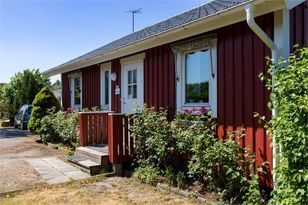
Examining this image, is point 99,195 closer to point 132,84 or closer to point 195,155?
point 195,155

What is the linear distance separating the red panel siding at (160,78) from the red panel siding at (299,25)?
8.91ft

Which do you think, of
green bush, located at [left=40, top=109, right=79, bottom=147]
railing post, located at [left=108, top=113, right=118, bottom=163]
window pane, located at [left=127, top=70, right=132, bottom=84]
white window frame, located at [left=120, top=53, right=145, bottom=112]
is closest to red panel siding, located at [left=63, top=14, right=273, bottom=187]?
railing post, located at [left=108, top=113, right=118, bottom=163]

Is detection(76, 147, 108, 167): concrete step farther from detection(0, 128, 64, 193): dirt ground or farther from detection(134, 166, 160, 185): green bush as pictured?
detection(0, 128, 64, 193): dirt ground

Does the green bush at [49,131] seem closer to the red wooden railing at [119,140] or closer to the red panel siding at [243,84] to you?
the red wooden railing at [119,140]

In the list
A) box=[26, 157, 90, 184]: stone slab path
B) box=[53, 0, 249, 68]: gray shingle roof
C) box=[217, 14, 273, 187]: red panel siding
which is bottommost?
box=[26, 157, 90, 184]: stone slab path

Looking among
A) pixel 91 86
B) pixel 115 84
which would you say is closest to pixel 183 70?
pixel 115 84

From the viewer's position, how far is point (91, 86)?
461 inches

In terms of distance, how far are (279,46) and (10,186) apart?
518 centimetres

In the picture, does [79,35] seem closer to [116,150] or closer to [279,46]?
[116,150]

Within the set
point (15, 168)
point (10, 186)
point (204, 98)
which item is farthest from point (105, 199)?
point (15, 168)

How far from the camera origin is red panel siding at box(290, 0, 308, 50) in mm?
5148

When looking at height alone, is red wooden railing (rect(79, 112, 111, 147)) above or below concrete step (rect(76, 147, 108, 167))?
above

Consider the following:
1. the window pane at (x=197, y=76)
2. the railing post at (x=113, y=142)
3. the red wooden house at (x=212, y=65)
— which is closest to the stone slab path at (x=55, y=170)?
the railing post at (x=113, y=142)

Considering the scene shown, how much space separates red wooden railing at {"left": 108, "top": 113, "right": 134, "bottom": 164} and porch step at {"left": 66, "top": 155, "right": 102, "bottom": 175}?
13.2 inches
